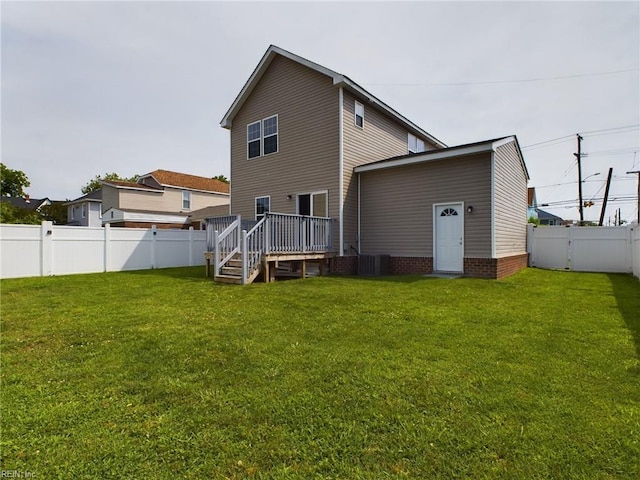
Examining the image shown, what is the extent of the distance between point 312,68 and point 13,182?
5951 cm

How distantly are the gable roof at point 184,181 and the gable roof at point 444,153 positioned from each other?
21.4 metres

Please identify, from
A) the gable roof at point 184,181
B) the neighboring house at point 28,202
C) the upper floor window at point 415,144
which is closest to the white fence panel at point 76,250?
the upper floor window at point 415,144

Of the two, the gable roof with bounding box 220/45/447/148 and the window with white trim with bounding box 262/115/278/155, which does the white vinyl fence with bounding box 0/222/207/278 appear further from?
the gable roof with bounding box 220/45/447/148

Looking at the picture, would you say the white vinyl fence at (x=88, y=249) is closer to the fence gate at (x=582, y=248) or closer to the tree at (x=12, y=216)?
the fence gate at (x=582, y=248)

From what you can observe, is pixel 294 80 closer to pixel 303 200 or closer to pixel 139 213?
pixel 303 200

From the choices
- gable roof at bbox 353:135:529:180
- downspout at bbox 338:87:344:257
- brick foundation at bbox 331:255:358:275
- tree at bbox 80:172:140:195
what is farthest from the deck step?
tree at bbox 80:172:140:195

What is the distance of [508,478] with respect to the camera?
1.92 meters

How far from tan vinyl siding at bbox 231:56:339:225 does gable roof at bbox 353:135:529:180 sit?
4.60ft

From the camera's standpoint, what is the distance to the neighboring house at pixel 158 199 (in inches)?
1039

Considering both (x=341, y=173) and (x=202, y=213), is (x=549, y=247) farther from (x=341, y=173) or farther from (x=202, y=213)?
(x=202, y=213)

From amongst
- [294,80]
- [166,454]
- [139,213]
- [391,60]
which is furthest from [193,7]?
[139,213]

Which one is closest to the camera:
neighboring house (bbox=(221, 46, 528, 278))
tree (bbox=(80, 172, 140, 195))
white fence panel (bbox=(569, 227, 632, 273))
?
neighboring house (bbox=(221, 46, 528, 278))

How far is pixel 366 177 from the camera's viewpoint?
40.1 feet

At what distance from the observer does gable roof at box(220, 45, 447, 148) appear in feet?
37.6
